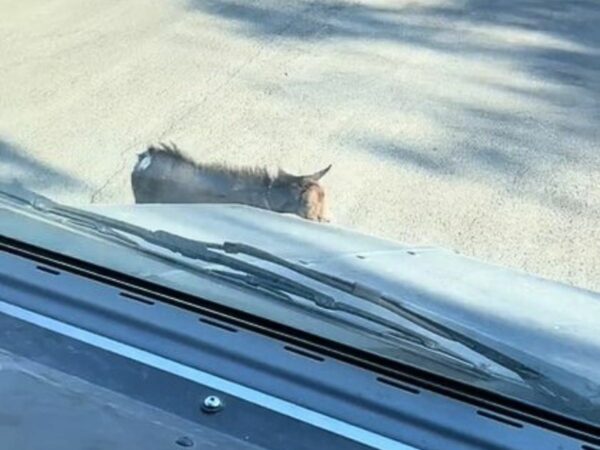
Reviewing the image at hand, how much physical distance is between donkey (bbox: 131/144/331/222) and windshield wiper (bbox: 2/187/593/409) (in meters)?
0.69

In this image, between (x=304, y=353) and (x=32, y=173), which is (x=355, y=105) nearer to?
(x=32, y=173)

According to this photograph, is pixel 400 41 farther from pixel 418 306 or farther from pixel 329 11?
pixel 418 306

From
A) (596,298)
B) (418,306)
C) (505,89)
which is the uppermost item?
(418,306)

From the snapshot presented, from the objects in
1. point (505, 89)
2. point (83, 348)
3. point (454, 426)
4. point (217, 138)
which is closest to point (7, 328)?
point (83, 348)

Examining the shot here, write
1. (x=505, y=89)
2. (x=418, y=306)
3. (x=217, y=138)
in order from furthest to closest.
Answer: (x=505, y=89)
(x=217, y=138)
(x=418, y=306)

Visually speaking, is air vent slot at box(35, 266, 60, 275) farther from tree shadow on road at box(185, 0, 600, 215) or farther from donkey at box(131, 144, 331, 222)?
tree shadow on road at box(185, 0, 600, 215)

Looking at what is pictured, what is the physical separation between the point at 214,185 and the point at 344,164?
3.09 meters

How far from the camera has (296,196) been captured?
3.70 metres

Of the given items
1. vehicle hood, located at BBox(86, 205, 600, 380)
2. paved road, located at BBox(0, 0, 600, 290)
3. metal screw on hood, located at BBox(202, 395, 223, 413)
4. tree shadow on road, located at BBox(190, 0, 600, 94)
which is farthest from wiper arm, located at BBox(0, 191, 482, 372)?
tree shadow on road, located at BBox(190, 0, 600, 94)

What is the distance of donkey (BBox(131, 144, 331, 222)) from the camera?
342cm

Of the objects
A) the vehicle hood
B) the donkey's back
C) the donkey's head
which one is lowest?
the donkey's head

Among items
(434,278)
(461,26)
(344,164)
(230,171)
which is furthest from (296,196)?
(461,26)

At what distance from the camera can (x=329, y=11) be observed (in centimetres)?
984

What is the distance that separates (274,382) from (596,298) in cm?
128
